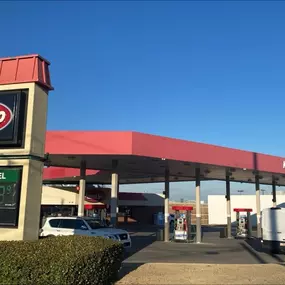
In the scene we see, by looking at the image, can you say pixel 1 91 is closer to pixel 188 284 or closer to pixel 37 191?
pixel 37 191

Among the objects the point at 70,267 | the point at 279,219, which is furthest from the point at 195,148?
the point at 70,267

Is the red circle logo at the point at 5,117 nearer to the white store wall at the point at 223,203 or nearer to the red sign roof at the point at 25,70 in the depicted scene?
the red sign roof at the point at 25,70

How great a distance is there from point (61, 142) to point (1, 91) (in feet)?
33.0

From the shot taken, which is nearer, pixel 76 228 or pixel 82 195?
pixel 76 228

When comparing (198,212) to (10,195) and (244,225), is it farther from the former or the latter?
(10,195)

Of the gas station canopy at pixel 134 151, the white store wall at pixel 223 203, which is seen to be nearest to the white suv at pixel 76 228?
the gas station canopy at pixel 134 151

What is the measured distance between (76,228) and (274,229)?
9717mm

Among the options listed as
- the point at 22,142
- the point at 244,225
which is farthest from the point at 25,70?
the point at 244,225

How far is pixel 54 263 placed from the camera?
7898 millimetres

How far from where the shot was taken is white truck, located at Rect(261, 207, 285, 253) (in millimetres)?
20250

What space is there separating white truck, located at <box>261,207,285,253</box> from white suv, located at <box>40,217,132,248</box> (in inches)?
285

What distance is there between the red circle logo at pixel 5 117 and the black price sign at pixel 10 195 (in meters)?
1.21

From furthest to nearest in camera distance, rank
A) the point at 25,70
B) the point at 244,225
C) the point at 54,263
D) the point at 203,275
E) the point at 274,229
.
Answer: the point at 244,225
the point at 274,229
the point at 203,275
the point at 25,70
the point at 54,263

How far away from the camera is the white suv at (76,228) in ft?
59.4
